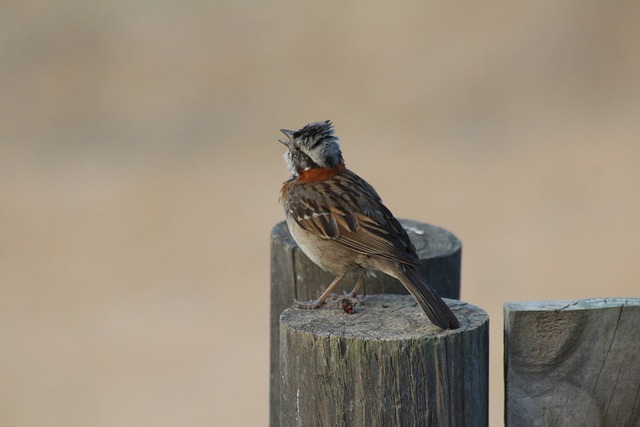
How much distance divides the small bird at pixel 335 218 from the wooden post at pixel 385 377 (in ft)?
2.59

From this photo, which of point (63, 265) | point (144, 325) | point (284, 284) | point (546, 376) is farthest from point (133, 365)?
point (546, 376)

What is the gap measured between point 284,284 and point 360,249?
1.46ft

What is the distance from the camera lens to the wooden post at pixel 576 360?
11.1 feet

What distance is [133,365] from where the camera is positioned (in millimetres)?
10625

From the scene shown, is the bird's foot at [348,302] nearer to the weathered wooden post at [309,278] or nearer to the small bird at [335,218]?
the small bird at [335,218]

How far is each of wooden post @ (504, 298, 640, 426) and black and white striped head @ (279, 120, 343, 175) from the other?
5.55 feet

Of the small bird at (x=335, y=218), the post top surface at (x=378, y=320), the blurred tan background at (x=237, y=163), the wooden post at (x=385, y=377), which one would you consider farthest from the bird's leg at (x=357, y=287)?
the blurred tan background at (x=237, y=163)

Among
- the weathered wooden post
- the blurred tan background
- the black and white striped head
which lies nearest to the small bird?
the black and white striped head

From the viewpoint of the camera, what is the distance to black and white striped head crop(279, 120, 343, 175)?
490cm

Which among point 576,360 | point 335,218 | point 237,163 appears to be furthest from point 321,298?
point 237,163

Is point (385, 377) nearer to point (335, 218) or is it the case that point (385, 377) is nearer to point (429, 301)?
point (429, 301)

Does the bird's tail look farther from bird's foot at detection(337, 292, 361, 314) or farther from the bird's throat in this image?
the bird's throat

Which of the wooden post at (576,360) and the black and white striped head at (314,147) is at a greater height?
the black and white striped head at (314,147)

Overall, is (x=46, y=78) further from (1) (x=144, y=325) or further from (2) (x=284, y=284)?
(2) (x=284, y=284)
